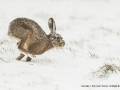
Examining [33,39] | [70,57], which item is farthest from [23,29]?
[70,57]

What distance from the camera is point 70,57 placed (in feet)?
27.8

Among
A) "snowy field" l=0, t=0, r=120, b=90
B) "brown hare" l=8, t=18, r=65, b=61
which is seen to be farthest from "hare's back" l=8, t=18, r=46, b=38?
"snowy field" l=0, t=0, r=120, b=90

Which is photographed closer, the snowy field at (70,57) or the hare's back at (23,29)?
the snowy field at (70,57)

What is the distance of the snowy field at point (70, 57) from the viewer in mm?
6090

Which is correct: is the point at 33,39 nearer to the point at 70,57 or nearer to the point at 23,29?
the point at 23,29

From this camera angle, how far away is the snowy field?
6090 mm

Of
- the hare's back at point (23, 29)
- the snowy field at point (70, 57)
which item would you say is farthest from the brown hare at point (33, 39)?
the snowy field at point (70, 57)

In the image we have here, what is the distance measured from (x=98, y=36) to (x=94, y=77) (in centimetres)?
745

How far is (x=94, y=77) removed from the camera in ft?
21.1

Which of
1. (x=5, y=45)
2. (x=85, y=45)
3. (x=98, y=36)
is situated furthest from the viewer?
(x=98, y=36)

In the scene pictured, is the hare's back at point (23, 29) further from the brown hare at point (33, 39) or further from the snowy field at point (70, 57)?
the snowy field at point (70, 57)

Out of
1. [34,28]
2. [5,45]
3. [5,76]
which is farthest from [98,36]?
[5,76]

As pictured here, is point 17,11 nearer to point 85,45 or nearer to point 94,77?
point 85,45

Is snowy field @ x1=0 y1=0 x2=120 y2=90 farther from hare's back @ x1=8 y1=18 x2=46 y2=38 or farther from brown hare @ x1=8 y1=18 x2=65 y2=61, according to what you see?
hare's back @ x1=8 y1=18 x2=46 y2=38
